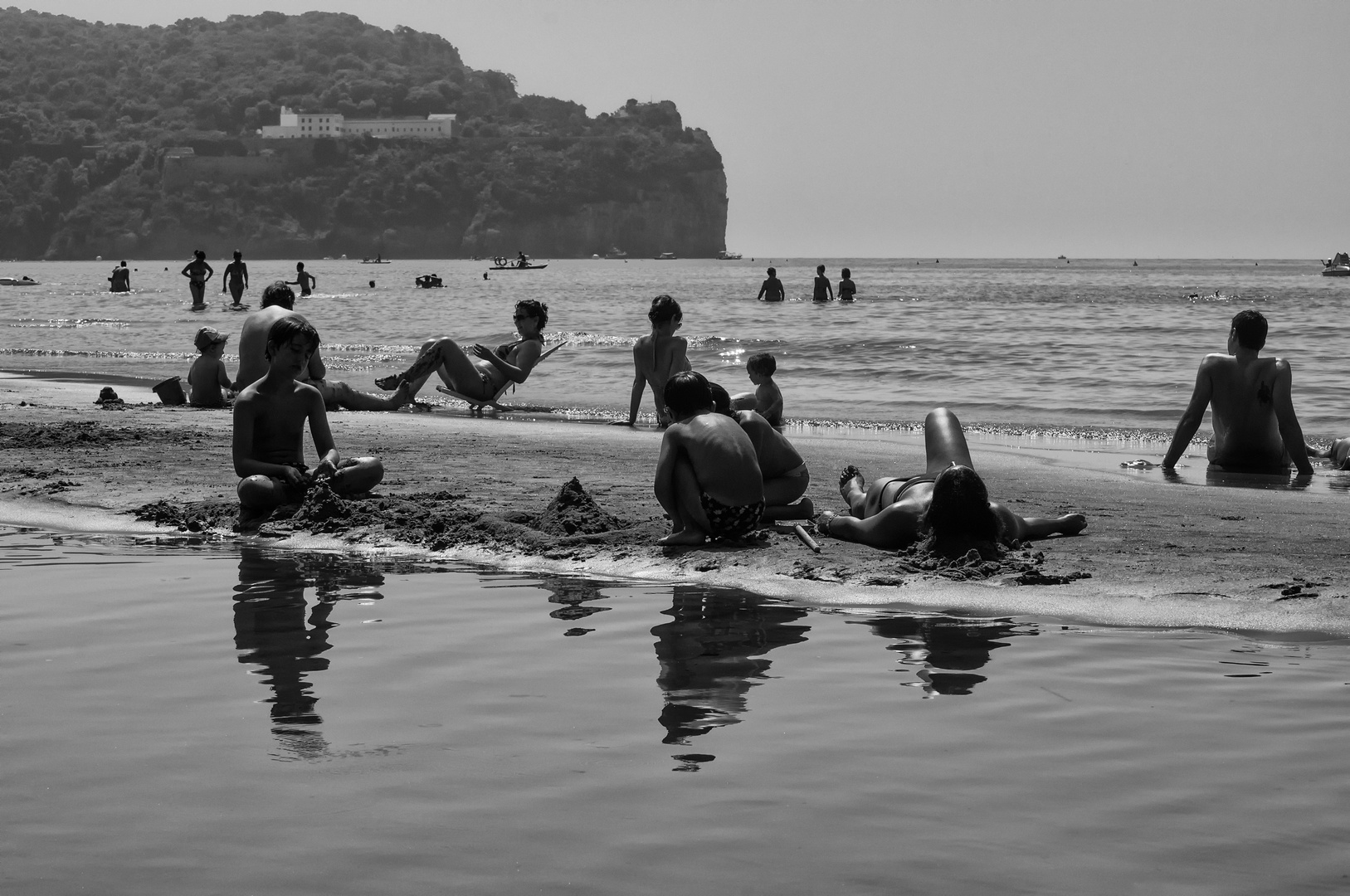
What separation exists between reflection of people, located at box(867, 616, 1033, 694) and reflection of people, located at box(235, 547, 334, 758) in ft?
6.39

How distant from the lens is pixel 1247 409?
9406 millimetres

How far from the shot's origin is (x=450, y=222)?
169750 mm

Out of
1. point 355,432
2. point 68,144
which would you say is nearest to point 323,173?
point 68,144

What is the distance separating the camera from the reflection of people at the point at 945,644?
4.63 metres

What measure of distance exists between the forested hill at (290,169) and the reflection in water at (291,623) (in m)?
146

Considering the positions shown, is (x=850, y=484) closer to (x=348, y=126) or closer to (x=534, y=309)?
(x=534, y=309)

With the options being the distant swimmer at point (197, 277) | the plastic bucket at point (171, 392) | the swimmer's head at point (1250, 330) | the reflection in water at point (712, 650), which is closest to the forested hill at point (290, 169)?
the distant swimmer at point (197, 277)

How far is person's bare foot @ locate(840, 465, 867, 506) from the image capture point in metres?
7.50

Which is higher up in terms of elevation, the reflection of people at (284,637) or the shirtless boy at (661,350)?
the shirtless boy at (661,350)

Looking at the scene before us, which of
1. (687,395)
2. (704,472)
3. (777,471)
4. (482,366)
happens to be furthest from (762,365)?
(482,366)

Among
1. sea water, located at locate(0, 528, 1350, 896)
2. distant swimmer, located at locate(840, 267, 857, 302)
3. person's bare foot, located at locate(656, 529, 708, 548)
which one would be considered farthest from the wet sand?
distant swimmer, located at locate(840, 267, 857, 302)

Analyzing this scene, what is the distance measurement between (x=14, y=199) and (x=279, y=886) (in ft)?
513

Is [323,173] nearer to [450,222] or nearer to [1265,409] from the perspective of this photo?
[450,222]

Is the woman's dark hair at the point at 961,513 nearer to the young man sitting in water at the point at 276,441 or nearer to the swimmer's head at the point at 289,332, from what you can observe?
the swimmer's head at the point at 289,332
